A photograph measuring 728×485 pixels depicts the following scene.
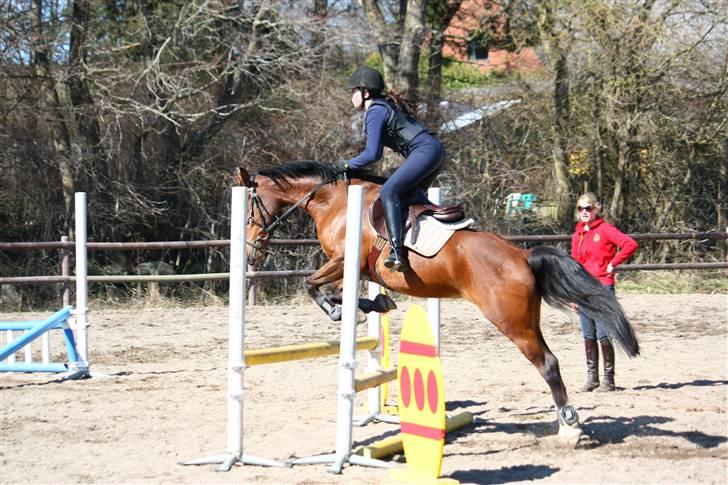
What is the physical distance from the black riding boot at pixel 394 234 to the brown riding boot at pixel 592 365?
234 centimetres

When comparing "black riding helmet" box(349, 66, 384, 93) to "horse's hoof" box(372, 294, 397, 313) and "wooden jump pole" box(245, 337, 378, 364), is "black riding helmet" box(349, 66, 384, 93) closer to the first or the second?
"horse's hoof" box(372, 294, 397, 313)

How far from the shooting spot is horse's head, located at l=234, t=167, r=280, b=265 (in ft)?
20.8

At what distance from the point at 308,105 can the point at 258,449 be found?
11096 mm

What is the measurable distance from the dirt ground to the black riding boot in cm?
121

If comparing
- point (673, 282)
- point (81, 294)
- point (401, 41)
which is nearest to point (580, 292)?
point (81, 294)

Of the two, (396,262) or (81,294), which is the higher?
(396,262)

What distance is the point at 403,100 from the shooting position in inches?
236

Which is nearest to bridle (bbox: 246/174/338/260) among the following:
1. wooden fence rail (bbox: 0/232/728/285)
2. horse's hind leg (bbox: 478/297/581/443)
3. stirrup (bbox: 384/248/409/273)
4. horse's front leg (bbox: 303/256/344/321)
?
horse's front leg (bbox: 303/256/344/321)

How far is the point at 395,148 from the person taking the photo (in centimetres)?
595

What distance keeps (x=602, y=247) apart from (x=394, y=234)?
2341 millimetres

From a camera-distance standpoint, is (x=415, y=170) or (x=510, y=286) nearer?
(x=510, y=286)

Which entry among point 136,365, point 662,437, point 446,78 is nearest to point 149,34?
point 136,365

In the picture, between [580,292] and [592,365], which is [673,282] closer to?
[592,365]

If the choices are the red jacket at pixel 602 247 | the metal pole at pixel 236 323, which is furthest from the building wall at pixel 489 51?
the metal pole at pixel 236 323
